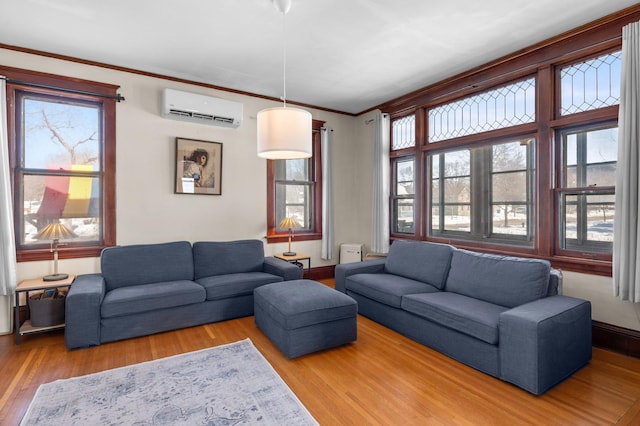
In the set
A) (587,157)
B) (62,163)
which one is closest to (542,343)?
(587,157)

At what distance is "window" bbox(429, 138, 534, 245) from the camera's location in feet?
11.7

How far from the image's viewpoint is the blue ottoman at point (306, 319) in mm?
2719

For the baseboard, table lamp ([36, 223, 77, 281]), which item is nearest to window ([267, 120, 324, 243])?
table lamp ([36, 223, 77, 281])

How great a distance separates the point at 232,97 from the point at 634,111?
431cm

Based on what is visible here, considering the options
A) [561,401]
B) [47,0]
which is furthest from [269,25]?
[561,401]

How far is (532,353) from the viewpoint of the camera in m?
2.17

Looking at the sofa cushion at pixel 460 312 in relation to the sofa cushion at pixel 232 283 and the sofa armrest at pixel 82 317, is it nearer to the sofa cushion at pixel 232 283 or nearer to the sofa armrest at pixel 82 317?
the sofa cushion at pixel 232 283

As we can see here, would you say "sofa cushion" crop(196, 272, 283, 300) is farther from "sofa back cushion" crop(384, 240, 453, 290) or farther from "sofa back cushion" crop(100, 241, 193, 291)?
"sofa back cushion" crop(384, 240, 453, 290)

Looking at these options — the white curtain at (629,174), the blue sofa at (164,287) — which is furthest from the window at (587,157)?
the blue sofa at (164,287)

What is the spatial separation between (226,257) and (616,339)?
3.96 m

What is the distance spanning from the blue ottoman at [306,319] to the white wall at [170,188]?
6.01 feet

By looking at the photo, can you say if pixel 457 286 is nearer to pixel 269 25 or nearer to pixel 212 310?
pixel 212 310

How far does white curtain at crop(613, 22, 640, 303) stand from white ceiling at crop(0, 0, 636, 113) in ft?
1.36

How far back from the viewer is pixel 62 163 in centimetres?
365
